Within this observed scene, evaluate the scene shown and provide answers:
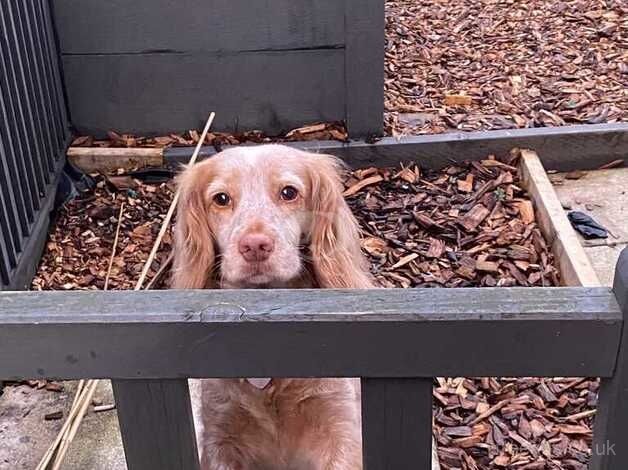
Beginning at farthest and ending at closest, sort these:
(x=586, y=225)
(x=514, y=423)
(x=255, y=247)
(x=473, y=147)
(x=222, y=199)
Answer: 1. (x=473, y=147)
2. (x=586, y=225)
3. (x=514, y=423)
4. (x=222, y=199)
5. (x=255, y=247)

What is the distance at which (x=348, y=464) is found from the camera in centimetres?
230

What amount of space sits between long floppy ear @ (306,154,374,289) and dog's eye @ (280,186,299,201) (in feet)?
0.24

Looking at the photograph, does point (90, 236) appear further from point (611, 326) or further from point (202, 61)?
point (611, 326)

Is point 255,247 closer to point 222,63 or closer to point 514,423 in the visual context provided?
point 514,423

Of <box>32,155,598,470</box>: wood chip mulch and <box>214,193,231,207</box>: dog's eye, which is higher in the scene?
<box>214,193,231,207</box>: dog's eye

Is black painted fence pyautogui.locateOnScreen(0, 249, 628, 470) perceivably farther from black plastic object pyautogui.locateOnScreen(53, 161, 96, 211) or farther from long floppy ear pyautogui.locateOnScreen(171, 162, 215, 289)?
black plastic object pyautogui.locateOnScreen(53, 161, 96, 211)

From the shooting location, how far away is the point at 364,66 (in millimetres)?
4316

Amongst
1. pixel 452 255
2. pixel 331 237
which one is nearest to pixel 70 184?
pixel 452 255

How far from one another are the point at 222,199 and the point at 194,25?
2057mm

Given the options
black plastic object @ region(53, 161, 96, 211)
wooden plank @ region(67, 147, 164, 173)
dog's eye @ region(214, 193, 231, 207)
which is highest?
dog's eye @ region(214, 193, 231, 207)

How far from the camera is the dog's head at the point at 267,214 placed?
8.16ft

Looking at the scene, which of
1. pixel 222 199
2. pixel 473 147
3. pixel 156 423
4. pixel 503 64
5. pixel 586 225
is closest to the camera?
pixel 156 423

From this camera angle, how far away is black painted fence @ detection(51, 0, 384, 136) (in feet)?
14.1

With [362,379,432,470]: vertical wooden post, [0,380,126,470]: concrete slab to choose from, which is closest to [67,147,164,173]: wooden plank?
[0,380,126,470]: concrete slab
